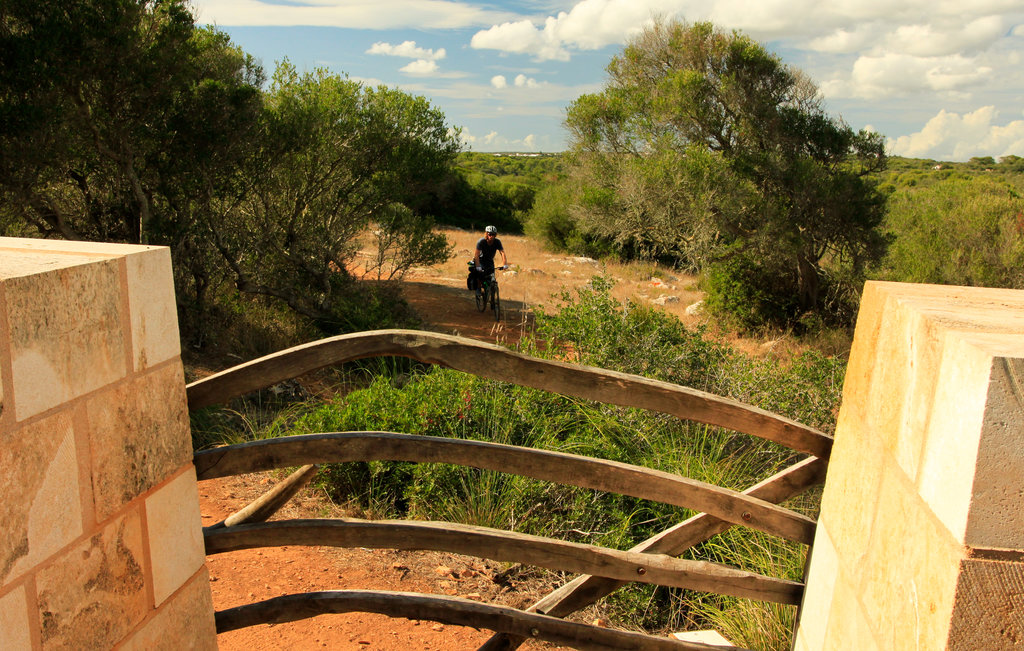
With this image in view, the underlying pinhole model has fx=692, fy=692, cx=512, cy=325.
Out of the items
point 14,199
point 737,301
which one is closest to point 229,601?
point 14,199

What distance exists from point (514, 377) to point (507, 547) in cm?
63

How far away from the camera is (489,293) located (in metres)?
13.9

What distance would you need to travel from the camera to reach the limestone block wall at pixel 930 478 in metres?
1.21

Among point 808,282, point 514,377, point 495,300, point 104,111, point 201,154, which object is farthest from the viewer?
point 808,282

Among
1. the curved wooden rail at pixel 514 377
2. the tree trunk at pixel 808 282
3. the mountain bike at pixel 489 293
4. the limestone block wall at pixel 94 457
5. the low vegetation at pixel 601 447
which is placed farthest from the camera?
the tree trunk at pixel 808 282

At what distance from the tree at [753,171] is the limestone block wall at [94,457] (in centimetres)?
1264

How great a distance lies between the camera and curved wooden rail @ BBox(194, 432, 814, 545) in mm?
2246

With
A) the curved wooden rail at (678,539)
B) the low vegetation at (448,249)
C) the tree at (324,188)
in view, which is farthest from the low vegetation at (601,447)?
the tree at (324,188)

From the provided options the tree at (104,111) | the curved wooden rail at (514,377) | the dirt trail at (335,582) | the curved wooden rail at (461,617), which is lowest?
the dirt trail at (335,582)

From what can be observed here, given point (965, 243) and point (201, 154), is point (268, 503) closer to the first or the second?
point (201, 154)

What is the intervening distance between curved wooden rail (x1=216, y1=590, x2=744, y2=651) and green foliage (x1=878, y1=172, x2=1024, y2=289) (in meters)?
12.8

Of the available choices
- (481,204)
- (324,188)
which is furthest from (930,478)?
(481,204)

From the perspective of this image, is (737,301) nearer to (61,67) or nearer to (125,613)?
(61,67)

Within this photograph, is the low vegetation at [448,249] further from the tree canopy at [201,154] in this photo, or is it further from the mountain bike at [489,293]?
the mountain bike at [489,293]
